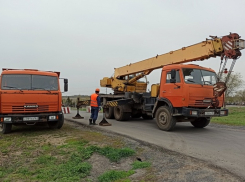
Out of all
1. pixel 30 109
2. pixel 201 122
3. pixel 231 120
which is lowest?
pixel 231 120

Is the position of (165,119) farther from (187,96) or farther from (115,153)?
(115,153)

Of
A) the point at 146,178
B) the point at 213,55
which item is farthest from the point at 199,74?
the point at 146,178

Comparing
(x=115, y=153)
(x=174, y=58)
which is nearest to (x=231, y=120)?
(x=174, y=58)

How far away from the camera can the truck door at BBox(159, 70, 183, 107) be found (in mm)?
8453

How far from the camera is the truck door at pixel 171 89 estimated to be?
8.45 metres

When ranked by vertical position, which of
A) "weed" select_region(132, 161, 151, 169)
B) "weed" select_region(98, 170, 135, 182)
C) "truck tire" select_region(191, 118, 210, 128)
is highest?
"truck tire" select_region(191, 118, 210, 128)

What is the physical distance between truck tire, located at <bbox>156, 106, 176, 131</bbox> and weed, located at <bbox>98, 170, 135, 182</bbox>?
15.5ft

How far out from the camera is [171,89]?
8.81m

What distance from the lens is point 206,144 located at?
6582 mm

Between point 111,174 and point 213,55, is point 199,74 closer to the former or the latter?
point 213,55

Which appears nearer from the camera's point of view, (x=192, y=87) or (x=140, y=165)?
(x=140, y=165)

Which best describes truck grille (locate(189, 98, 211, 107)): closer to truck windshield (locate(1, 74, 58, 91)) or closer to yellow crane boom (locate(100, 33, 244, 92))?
yellow crane boom (locate(100, 33, 244, 92))

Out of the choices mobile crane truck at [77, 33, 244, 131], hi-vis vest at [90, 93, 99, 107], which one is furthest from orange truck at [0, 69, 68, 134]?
mobile crane truck at [77, 33, 244, 131]

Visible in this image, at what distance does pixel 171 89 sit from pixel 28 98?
548cm
